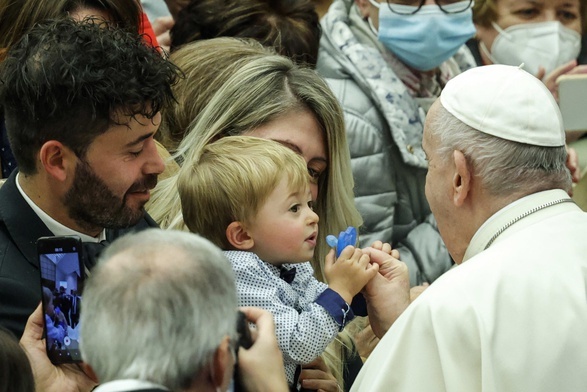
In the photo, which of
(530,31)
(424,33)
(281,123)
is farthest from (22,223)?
(530,31)

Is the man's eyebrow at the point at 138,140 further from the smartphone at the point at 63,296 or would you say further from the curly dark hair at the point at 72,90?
the smartphone at the point at 63,296

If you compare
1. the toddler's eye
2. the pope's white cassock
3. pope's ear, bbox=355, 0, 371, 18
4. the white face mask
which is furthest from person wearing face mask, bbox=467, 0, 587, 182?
the pope's white cassock

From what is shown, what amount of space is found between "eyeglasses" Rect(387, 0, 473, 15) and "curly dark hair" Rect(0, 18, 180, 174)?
101 inches

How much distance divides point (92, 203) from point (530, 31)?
3.83 metres

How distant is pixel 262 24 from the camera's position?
5418mm

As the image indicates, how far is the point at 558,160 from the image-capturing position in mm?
3607

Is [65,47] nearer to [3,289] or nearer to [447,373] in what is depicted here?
[3,289]

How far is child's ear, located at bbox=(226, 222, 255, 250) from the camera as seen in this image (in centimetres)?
371

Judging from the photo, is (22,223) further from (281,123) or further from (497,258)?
(497,258)

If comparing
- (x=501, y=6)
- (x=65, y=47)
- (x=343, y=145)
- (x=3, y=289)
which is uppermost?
(x=65, y=47)

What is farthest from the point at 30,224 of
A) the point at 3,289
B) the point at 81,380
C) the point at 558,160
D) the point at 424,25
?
the point at 424,25

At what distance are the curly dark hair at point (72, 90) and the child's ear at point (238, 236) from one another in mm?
426

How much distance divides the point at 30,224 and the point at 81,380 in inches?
20.5

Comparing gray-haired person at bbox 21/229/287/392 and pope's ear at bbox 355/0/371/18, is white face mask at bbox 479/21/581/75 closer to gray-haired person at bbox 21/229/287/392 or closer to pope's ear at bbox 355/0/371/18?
pope's ear at bbox 355/0/371/18
